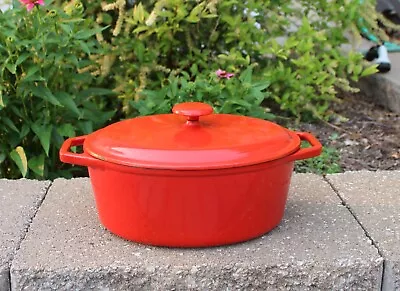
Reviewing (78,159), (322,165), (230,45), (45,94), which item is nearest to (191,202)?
(78,159)

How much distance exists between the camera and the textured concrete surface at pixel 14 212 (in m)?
1.51

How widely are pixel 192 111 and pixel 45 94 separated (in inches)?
33.2

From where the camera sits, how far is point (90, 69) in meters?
2.74

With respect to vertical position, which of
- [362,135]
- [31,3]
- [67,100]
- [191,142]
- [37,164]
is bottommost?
[362,135]

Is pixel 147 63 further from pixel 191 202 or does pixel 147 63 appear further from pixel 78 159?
pixel 191 202

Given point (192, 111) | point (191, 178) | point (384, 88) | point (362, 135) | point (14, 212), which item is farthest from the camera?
point (384, 88)

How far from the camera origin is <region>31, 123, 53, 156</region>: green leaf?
217 cm

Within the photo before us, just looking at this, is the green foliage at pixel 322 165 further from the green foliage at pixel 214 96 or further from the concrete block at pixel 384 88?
the concrete block at pixel 384 88

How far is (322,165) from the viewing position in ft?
8.25

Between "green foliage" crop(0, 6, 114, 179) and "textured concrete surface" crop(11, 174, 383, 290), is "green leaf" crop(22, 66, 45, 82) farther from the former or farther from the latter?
"textured concrete surface" crop(11, 174, 383, 290)

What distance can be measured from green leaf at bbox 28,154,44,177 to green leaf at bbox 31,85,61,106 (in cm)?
23

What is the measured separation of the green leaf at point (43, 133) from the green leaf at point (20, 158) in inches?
3.1

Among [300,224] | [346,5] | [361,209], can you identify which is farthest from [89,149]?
[346,5]

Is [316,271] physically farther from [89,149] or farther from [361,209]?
[89,149]
